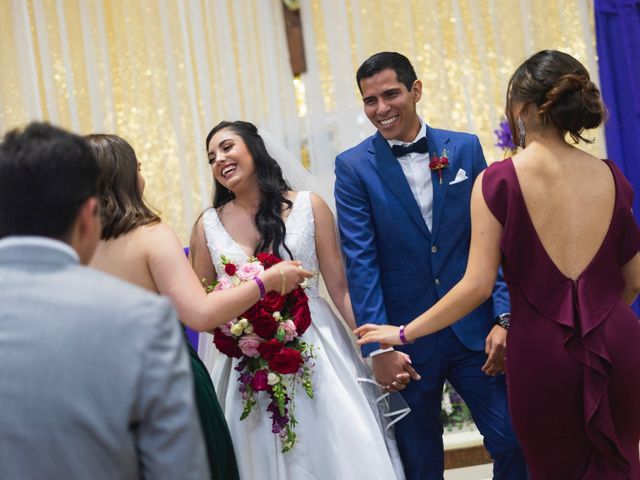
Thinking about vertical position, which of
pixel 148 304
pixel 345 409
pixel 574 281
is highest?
pixel 148 304

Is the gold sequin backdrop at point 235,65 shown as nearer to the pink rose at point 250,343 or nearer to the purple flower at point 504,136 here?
the purple flower at point 504,136

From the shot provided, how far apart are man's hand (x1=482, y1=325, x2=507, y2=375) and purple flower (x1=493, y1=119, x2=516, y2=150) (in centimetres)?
229

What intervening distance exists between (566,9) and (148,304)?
5.25 m

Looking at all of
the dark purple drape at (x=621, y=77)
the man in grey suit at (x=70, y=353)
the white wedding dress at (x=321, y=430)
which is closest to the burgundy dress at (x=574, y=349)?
the white wedding dress at (x=321, y=430)

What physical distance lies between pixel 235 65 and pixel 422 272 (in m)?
2.97

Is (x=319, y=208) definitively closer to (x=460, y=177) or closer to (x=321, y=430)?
(x=460, y=177)

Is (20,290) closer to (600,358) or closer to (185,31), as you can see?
(600,358)

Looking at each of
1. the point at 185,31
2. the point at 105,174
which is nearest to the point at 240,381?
the point at 105,174

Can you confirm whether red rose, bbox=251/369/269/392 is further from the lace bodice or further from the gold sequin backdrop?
the gold sequin backdrop

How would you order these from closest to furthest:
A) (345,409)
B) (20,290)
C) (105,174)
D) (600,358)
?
(20,290) < (600,358) < (105,174) < (345,409)

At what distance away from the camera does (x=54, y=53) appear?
6133 mm

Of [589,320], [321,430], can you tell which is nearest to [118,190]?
[321,430]

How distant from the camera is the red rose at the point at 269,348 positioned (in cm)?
339

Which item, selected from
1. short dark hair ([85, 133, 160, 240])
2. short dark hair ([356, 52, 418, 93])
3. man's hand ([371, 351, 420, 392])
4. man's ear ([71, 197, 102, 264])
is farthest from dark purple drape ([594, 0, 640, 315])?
man's ear ([71, 197, 102, 264])
